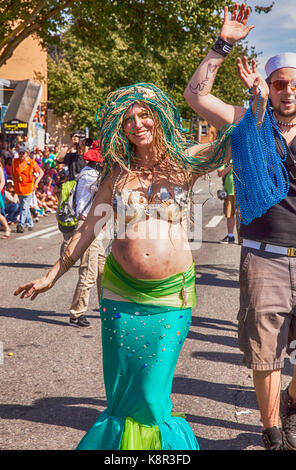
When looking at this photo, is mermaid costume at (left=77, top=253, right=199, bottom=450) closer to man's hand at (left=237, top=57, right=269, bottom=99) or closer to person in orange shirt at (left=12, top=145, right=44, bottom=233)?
man's hand at (left=237, top=57, right=269, bottom=99)

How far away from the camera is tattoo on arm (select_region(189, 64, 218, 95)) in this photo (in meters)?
3.26

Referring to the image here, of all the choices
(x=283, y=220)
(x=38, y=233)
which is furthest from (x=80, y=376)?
(x=38, y=233)

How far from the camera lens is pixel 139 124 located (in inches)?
126

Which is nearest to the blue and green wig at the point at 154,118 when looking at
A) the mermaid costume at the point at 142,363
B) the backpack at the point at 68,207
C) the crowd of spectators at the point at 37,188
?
the mermaid costume at the point at 142,363

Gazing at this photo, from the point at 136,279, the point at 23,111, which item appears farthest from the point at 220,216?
the point at 136,279

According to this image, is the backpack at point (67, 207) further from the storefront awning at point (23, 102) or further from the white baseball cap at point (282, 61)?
the storefront awning at point (23, 102)

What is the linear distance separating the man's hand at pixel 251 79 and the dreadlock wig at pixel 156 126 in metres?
0.30

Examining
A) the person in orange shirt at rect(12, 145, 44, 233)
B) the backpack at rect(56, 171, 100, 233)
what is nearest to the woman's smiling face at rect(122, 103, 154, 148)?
the backpack at rect(56, 171, 100, 233)

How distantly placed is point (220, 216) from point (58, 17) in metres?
7.64

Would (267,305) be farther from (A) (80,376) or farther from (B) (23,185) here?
(B) (23,185)

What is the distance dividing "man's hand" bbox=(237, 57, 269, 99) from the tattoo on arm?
137mm

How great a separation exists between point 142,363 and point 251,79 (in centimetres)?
158
